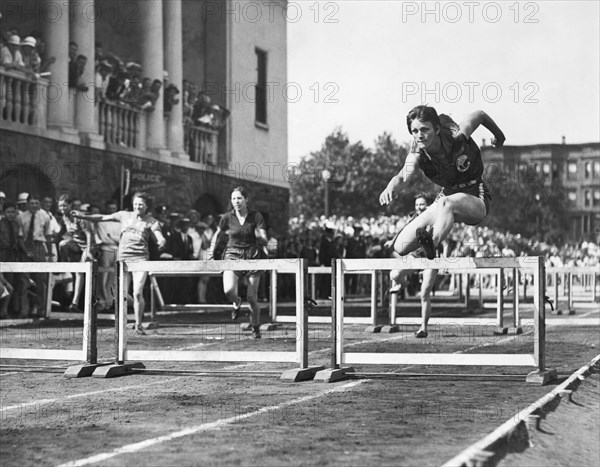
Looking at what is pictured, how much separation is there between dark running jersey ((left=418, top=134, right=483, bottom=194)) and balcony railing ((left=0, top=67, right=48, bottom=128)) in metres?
14.3

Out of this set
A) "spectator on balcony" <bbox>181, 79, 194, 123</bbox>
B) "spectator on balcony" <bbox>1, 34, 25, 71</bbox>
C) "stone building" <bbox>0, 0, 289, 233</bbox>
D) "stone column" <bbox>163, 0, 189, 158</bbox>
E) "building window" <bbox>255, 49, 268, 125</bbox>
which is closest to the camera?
"spectator on balcony" <bbox>1, 34, 25, 71</bbox>

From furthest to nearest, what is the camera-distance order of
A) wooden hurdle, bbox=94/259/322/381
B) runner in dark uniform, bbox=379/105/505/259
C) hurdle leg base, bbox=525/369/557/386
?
wooden hurdle, bbox=94/259/322/381
runner in dark uniform, bbox=379/105/505/259
hurdle leg base, bbox=525/369/557/386

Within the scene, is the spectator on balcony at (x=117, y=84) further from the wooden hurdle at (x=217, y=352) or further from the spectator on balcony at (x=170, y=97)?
the wooden hurdle at (x=217, y=352)

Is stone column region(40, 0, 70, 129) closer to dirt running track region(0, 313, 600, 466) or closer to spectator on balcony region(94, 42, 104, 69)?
spectator on balcony region(94, 42, 104, 69)

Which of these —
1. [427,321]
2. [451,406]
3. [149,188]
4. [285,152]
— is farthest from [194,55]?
[451,406]

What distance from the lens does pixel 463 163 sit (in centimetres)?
1016

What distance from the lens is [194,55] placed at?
36250mm

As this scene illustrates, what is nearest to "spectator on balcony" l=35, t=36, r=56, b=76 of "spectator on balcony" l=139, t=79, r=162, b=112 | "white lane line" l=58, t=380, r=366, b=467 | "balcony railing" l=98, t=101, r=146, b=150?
"balcony railing" l=98, t=101, r=146, b=150

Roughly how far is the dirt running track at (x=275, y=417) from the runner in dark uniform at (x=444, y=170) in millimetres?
1297

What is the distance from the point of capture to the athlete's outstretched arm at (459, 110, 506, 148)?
33.0 feet

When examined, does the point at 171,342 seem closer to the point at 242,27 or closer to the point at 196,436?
the point at 196,436

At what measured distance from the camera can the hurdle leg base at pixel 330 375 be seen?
32.5 ft

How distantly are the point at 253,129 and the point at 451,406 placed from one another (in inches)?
1181

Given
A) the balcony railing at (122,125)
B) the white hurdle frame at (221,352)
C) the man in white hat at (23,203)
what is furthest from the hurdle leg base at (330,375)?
the balcony railing at (122,125)
